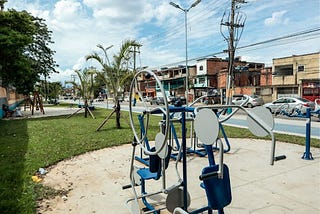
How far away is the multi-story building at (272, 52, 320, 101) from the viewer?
23.2m

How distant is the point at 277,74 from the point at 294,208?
2701 cm

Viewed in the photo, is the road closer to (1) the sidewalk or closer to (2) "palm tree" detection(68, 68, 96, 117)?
(1) the sidewalk

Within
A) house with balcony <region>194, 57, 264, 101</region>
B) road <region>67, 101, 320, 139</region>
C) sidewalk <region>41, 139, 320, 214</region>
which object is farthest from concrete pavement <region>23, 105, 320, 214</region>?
house with balcony <region>194, 57, 264, 101</region>

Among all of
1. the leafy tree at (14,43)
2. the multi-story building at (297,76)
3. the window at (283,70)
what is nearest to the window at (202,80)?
the multi-story building at (297,76)

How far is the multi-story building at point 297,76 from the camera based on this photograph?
2321cm

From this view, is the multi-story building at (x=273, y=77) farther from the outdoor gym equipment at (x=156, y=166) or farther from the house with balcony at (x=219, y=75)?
the outdoor gym equipment at (x=156, y=166)

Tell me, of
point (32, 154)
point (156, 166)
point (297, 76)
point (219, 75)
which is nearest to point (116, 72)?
point (32, 154)

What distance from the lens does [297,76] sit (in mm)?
24766

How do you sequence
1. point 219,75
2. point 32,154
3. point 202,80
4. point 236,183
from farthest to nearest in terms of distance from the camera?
1. point 202,80
2. point 219,75
3. point 32,154
4. point 236,183

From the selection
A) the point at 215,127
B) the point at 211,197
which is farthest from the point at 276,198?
the point at 215,127

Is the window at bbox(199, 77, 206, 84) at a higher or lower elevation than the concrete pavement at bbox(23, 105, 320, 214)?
higher

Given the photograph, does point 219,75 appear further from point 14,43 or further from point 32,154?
point 32,154

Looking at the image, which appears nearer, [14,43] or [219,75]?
[14,43]

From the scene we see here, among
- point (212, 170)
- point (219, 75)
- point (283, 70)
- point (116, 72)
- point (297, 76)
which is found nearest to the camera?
point (212, 170)
